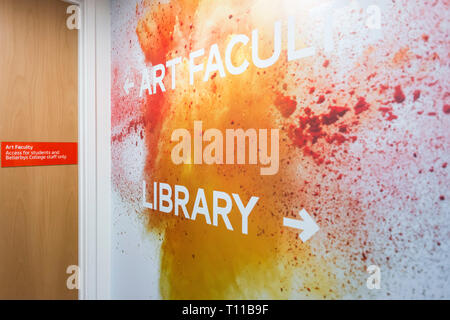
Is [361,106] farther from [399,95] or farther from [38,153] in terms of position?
[38,153]

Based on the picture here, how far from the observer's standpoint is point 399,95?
0.80 meters

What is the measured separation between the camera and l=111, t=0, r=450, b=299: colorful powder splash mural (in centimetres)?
77

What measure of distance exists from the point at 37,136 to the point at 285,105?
1481mm

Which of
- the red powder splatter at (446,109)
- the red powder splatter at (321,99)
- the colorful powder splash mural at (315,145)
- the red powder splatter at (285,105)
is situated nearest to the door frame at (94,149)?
the colorful powder splash mural at (315,145)

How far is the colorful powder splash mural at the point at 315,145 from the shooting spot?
0.77 meters

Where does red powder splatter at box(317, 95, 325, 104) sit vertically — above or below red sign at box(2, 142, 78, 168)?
above

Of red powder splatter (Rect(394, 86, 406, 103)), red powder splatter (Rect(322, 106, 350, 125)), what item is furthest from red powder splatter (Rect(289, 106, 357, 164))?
red powder splatter (Rect(394, 86, 406, 103))

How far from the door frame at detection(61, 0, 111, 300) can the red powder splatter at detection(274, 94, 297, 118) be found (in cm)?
132

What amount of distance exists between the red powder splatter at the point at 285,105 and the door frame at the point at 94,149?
132 cm

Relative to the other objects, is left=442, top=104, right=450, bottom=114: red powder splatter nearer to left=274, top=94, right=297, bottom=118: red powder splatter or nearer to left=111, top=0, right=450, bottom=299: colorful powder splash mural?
left=111, top=0, right=450, bottom=299: colorful powder splash mural

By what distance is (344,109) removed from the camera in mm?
891
